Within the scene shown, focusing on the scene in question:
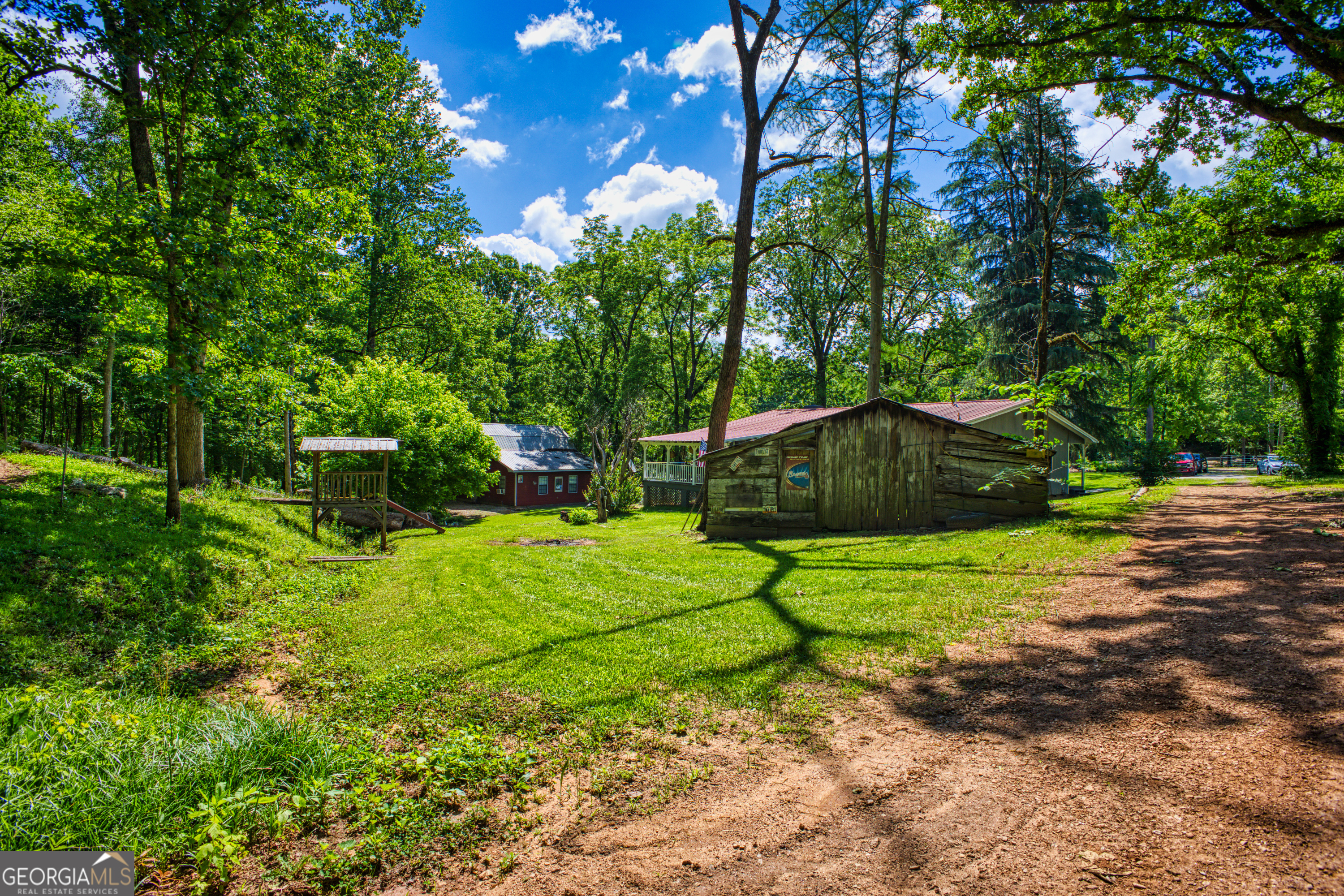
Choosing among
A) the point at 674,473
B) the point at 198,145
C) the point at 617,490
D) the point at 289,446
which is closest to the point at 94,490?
the point at 198,145

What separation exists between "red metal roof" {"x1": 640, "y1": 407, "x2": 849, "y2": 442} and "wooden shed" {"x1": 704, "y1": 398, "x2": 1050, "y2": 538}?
975 centimetres

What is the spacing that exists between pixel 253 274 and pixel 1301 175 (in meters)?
22.4

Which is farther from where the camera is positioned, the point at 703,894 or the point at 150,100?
the point at 150,100

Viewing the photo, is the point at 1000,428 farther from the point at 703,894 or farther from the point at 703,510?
the point at 703,894

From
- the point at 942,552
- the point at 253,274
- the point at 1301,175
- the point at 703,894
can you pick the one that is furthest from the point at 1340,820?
the point at 1301,175

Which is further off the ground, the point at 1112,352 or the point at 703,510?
the point at 1112,352

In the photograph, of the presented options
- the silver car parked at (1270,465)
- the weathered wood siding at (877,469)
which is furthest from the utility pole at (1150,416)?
the weathered wood siding at (877,469)

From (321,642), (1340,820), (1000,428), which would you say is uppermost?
(1000,428)

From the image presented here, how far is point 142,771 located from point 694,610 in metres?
5.13

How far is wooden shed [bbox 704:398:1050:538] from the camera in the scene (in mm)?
13273

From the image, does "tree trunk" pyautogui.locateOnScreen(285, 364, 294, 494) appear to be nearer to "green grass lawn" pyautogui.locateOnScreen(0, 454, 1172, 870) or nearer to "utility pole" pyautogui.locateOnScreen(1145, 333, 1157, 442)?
"green grass lawn" pyautogui.locateOnScreen(0, 454, 1172, 870)

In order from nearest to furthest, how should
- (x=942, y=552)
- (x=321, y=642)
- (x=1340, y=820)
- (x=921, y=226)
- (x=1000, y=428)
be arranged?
(x=1340, y=820)
(x=321, y=642)
(x=942, y=552)
(x=1000, y=428)
(x=921, y=226)

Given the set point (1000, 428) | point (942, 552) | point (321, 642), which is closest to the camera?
point (321, 642)

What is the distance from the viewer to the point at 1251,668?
411 centimetres
